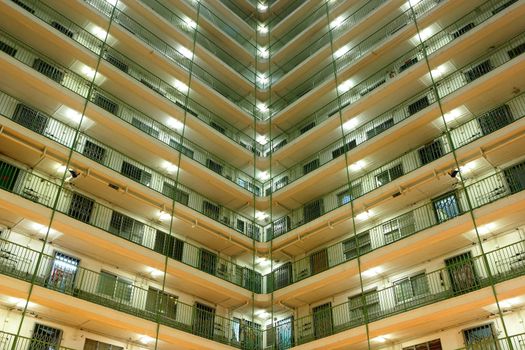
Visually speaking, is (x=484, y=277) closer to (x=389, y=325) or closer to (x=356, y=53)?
(x=389, y=325)

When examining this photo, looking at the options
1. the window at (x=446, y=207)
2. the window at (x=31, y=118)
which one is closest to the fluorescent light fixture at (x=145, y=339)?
the window at (x=31, y=118)

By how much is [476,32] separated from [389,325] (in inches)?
485

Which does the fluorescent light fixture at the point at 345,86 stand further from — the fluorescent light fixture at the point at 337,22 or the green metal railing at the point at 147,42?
the green metal railing at the point at 147,42

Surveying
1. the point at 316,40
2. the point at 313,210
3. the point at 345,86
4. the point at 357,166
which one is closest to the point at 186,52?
the point at 316,40

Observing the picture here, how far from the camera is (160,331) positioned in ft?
52.9

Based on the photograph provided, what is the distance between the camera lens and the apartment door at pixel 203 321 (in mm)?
19531

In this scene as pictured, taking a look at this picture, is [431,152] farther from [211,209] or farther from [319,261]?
[211,209]

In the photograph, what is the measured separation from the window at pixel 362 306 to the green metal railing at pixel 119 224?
4.62 m

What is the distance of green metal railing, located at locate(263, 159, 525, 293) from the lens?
1681 centimetres

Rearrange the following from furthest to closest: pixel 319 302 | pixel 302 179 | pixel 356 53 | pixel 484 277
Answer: pixel 356 53 → pixel 302 179 → pixel 319 302 → pixel 484 277

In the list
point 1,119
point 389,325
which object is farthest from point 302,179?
point 1,119

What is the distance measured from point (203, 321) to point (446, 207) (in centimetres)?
1120

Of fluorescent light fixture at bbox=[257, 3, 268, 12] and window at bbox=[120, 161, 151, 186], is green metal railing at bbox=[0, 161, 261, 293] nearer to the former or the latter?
window at bbox=[120, 161, 151, 186]

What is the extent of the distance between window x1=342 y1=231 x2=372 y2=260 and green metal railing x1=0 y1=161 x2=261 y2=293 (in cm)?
440
